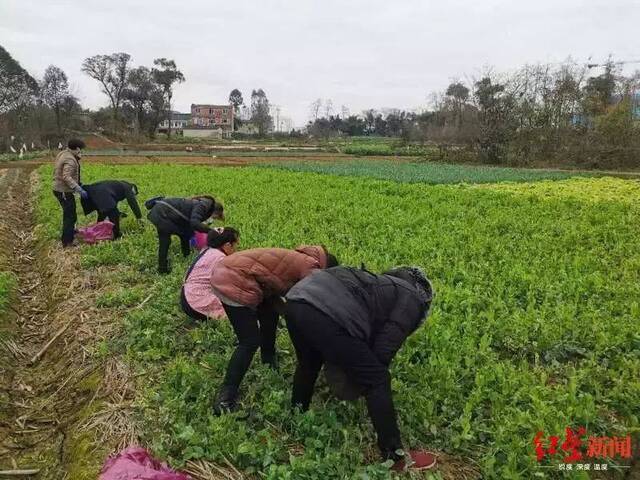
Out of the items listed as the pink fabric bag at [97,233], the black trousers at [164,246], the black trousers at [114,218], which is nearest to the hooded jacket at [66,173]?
the black trousers at [114,218]

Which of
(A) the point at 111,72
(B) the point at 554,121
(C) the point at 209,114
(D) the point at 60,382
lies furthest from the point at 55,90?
(D) the point at 60,382

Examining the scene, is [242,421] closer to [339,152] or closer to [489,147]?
[489,147]

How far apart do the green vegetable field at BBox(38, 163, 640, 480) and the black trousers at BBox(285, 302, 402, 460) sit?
253 millimetres

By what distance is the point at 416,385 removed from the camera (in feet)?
12.6

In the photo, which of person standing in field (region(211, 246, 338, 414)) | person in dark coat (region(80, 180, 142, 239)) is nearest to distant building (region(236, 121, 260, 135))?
person in dark coat (region(80, 180, 142, 239))

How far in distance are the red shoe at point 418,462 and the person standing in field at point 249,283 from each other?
4.20ft

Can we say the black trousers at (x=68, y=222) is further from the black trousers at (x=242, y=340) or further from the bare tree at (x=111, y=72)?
the bare tree at (x=111, y=72)

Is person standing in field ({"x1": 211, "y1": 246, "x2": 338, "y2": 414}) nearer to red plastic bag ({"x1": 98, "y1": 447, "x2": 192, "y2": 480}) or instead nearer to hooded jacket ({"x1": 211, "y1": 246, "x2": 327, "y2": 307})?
hooded jacket ({"x1": 211, "y1": 246, "x2": 327, "y2": 307})

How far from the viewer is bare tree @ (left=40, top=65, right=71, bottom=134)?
57.9 meters

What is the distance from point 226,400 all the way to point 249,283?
879mm

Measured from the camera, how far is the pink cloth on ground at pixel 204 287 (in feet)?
15.7

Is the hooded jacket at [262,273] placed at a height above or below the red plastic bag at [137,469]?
above

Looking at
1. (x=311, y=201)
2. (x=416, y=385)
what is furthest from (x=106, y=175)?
(x=416, y=385)

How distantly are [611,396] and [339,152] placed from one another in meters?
47.5
